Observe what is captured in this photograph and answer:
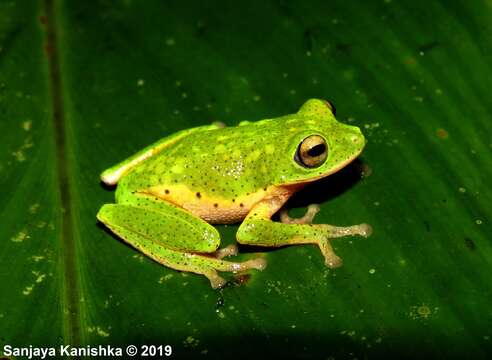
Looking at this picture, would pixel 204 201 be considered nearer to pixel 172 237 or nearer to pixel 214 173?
pixel 214 173

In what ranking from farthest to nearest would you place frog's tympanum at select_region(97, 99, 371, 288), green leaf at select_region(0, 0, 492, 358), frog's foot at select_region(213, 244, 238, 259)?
frog's foot at select_region(213, 244, 238, 259), frog's tympanum at select_region(97, 99, 371, 288), green leaf at select_region(0, 0, 492, 358)

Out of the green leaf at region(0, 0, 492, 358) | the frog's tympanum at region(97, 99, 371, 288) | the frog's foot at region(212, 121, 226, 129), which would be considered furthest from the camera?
the frog's foot at region(212, 121, 226, 129)

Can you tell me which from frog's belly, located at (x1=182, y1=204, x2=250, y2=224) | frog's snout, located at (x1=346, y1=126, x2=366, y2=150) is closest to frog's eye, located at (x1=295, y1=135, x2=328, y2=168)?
frog's snout, located at (x1=346, y1=126, x2=366, y2=150)

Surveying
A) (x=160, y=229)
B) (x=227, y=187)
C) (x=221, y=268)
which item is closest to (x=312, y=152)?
(x=227, y=187)

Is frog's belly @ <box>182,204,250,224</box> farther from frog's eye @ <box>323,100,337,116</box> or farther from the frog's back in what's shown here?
frog's eye @ <box>323,100,337,116</box>

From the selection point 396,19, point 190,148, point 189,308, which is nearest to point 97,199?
point 190,148

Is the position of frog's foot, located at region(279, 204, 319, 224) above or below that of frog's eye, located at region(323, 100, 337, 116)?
below

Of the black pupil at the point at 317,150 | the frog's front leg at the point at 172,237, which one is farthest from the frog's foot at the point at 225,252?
the black pupil at the point at 317,150
